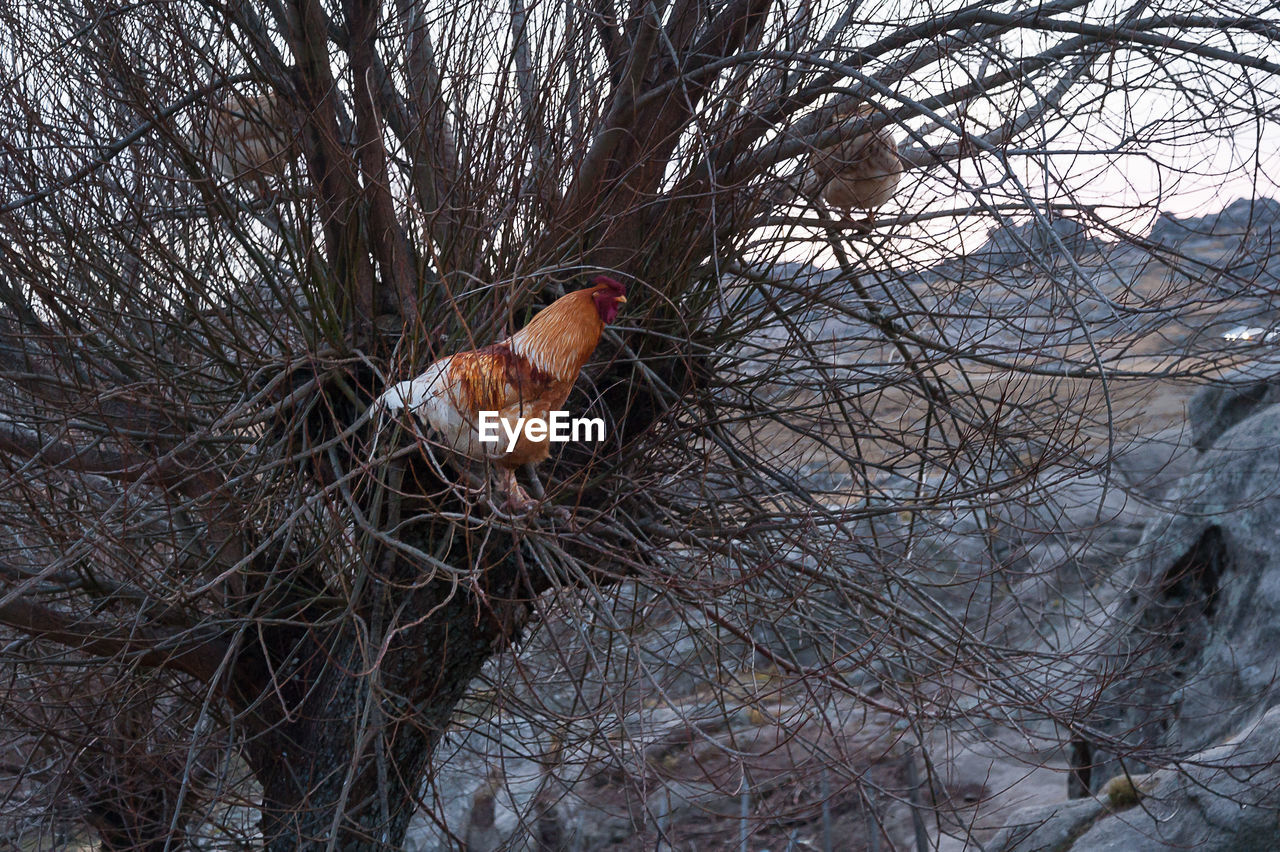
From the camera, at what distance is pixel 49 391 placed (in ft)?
13.6

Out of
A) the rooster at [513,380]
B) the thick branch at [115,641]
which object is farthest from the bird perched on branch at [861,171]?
the thick branch at [115,641]

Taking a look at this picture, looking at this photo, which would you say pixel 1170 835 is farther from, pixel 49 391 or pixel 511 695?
pixel 49 391

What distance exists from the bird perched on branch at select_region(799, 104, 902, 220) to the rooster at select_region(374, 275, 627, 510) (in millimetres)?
1171

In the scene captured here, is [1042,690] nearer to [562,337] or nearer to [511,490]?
[511,490]

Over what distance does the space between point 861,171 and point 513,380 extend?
68.6 inches

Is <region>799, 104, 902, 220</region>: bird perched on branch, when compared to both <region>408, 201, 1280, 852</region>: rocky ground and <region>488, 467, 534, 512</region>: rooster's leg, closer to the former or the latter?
<region>408, 201, 1280, 852</region>: rocky ground

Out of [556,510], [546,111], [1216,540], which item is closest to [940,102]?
[546,111]

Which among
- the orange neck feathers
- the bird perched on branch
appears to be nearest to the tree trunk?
the orange neck feathers

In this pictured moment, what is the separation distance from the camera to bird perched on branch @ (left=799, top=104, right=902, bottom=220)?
11.6 ft

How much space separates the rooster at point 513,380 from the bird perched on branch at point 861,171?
117 cm

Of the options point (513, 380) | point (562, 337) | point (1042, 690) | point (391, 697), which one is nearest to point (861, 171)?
point (562, 337)

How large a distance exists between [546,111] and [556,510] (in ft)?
5.71

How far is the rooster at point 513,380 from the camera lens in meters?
2.68

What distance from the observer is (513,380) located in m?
2.70
